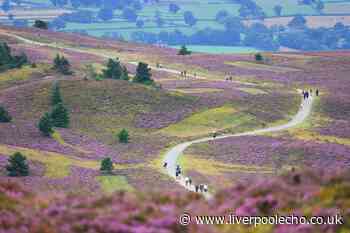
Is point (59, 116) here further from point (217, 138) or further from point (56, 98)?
point (217, 138)

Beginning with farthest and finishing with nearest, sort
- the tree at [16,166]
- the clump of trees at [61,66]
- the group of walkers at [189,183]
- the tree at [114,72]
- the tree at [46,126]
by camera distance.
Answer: the clump of trees at [61,66] < the tree at [114,72] < the tree at [46,126] < the tree at [16,166] < the group of walkers at [189,183]

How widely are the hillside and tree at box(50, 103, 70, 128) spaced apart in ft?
0.73

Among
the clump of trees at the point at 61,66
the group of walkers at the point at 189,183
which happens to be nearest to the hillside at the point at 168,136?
the clump of trees at the point at 61,66

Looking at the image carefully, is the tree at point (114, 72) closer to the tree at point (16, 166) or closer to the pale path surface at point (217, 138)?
the pale path surface at point (217, 138)

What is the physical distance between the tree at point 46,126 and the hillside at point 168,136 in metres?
0.31

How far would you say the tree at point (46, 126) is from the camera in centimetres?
7081

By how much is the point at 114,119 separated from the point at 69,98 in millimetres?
6840

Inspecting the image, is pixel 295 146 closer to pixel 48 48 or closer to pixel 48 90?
pixel 48 90

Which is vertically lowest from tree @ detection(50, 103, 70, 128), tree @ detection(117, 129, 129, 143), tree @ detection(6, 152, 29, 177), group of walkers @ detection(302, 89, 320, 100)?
group of walkers @ detection(302, 89, 320, 100)

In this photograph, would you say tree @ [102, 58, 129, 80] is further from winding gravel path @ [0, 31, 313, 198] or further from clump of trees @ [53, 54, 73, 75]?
winding gravel path @ [0, 31, 313, 198]

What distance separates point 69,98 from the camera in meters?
84.9

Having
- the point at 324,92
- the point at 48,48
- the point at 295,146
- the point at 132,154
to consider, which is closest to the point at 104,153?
the point at 132,154

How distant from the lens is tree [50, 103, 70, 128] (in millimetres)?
75625

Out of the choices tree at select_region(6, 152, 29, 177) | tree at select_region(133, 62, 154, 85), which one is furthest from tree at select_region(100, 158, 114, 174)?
tree at select_region(133, 62, 154, 85)
